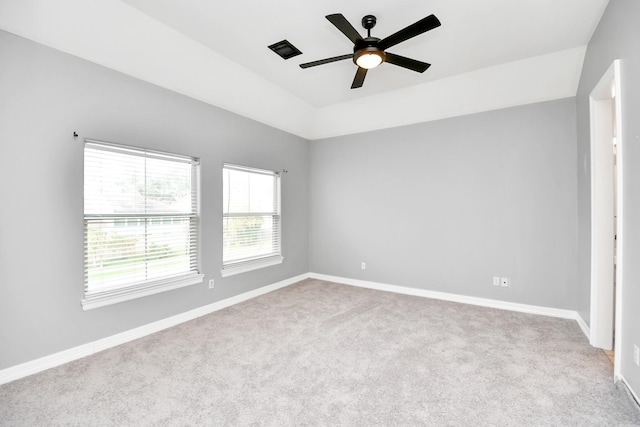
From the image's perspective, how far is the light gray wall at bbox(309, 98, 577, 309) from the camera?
139 inches

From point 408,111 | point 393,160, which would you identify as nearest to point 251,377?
point 393,160

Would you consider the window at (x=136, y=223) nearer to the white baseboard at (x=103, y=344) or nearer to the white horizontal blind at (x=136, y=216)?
the white horizontal blind at (x=136, y=216)

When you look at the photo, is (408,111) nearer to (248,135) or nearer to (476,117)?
(476,117)

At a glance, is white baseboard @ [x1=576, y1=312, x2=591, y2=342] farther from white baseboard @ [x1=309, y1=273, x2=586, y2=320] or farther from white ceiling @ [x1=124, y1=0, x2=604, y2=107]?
white ceiling @ [x1=124, y1=0, x2=604, y2=107]

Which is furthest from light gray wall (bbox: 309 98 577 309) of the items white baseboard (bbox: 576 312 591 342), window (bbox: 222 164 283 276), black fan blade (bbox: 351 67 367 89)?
black fan blade (bbox: 351 67 367 89)

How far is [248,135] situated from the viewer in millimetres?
4168

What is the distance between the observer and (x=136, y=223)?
298 cm

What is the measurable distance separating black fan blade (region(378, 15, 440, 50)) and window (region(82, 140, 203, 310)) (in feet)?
8.27

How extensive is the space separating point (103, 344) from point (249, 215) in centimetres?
223

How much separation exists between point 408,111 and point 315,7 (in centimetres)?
224

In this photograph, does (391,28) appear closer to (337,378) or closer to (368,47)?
(368,47)

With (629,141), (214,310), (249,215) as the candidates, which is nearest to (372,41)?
(629,141)

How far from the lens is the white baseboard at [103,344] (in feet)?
7.23

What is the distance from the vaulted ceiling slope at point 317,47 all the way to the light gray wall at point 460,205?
14.4 inches
